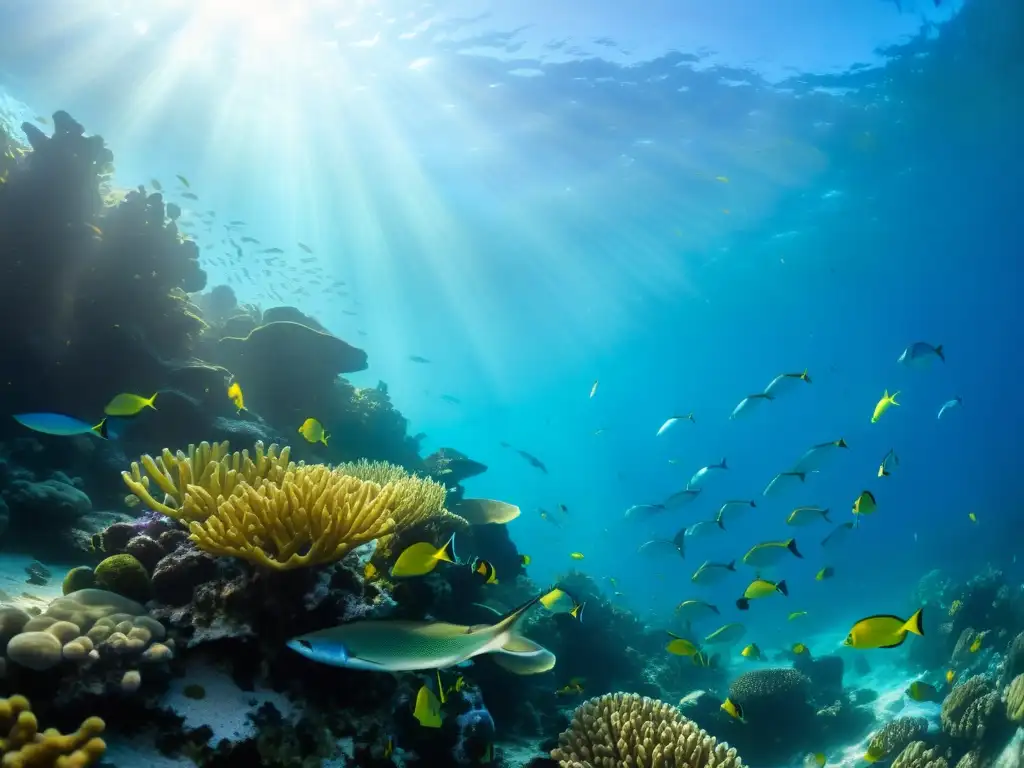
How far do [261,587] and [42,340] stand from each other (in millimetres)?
7743

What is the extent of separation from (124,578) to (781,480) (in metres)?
10.1

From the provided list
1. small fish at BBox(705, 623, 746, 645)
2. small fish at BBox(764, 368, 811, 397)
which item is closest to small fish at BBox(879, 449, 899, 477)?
small fish at BBox(764, 368, 811, 397)

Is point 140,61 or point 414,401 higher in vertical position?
point 414,401

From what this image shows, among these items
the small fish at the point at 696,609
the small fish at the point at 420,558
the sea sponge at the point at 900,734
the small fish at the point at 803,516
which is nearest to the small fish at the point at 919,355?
the small fish at the point at 803,516

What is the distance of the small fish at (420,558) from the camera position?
4.14 metres

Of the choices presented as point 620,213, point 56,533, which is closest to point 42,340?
point 56,533

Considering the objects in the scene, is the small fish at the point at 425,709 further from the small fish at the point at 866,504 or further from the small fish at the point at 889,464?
the small fish at the point at 889,464

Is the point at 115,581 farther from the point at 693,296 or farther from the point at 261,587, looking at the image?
the point at 693,296

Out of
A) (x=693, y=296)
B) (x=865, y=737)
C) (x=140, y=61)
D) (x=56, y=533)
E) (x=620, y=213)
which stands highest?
(x=693, y=296)

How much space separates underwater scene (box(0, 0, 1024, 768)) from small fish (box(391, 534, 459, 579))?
0.08 ft

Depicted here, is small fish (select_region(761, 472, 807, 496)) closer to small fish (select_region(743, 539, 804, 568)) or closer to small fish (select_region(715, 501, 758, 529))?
small fish (select_region(715, 501, 758, 529))

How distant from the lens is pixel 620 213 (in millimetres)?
32500

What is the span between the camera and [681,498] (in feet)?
37.7

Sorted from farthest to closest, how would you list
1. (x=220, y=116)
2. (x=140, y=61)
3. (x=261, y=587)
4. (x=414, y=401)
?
(x=414, y=401)
(x=220, y=116)
(x=140, y=61)
(x=261, y=587)
